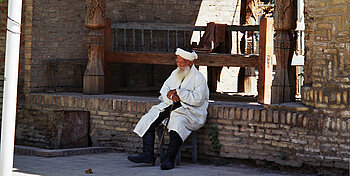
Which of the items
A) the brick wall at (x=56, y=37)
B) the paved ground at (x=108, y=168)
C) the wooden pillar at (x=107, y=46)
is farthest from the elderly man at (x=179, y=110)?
the brick wall at (x=56, y=37)

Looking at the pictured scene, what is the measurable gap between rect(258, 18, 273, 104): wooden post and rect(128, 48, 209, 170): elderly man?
5.09 ft

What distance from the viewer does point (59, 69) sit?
38.7 feet

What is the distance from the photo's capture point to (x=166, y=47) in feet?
43.5

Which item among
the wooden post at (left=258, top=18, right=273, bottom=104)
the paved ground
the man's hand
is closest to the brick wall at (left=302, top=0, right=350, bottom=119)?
the paved ground

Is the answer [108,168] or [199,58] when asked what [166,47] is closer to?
[199,58]

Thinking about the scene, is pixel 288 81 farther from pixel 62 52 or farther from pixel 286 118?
pixel 62 52

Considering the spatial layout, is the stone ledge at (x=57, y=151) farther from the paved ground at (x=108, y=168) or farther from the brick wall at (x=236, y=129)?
the brick wall at (x=236, y=129)

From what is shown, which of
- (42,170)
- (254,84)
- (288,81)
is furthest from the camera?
(254,84)

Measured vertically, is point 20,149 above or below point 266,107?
below

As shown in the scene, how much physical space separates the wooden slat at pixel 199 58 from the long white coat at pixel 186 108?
1.93 meters

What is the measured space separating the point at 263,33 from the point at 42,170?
3999 millimetres

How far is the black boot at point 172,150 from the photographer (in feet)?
26.8

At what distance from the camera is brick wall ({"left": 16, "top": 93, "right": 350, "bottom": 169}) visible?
784cm

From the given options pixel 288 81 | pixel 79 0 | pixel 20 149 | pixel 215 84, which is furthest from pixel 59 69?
pixel 288 81
